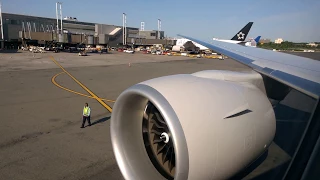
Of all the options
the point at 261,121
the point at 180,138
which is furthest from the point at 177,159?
the point at 261,121

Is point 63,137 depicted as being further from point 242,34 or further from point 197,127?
point 242,34

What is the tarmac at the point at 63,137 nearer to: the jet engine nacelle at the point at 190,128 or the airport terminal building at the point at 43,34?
the jet engine nacelle at the point at 190,128

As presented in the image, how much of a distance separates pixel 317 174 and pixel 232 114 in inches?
38.6

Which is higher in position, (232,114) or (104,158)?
(232,114)

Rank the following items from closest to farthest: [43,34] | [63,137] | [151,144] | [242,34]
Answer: [151,144] < [63,137] < [242,34] < [43,34]

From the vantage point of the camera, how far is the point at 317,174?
192cm

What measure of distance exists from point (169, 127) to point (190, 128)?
222 millimetres

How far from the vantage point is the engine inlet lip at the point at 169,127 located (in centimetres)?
235

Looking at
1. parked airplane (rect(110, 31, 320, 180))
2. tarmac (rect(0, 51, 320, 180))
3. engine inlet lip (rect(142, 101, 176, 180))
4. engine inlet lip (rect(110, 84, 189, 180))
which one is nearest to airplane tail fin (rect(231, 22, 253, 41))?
tarmac (rect(0, 51, 320, 180))

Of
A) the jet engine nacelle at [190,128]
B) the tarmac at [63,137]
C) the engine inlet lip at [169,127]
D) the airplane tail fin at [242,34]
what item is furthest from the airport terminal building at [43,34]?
the jet engine nacelle at [190,128]

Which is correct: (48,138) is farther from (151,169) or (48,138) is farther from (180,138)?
(180,138)

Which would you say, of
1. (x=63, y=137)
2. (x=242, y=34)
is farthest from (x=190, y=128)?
(x=242, y=34)

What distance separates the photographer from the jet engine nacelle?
2404mm

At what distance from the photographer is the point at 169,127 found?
2.42m
